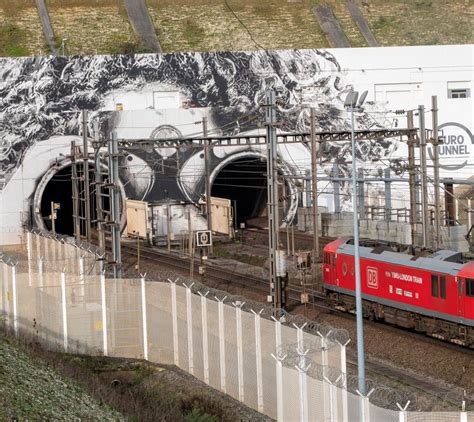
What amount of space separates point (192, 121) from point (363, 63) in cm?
1027

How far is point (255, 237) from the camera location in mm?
57938

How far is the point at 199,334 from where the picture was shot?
22.3 m

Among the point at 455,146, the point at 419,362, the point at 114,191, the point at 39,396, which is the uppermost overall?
the point at 455,146

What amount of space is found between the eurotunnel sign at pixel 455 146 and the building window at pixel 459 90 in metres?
1.64

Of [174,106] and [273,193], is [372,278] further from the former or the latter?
Answer: [174,106]

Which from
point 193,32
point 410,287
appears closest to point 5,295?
point 410,287

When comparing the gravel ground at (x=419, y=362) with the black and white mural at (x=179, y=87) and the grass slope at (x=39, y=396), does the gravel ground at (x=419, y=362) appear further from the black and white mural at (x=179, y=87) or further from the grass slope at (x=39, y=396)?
the black and white mural at (x=179, y=87)

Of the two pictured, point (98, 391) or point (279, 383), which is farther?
point (98, 391)

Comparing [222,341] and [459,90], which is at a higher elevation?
[459,90]

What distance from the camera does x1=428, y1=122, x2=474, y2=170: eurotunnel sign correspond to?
6059 centimetres

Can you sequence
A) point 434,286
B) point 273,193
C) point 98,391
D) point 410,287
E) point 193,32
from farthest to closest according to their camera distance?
point 193,32, point 273,193, point 410,287, point 434,286, point 98,391

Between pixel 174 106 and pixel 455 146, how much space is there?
629 inches

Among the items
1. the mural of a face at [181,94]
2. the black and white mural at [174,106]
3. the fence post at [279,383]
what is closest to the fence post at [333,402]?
the fence post at [279,383]

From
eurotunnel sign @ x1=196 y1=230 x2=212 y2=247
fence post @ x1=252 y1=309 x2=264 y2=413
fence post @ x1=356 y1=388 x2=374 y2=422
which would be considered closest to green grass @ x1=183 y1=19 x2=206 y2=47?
eurotunnel sign @ x1=196 y1=230 x2=212 y2=247
